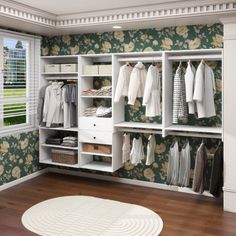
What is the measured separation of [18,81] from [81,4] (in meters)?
1.72

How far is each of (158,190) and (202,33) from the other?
7.47 feet

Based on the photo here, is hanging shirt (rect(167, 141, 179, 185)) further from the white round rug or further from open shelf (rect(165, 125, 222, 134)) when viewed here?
the white round rug

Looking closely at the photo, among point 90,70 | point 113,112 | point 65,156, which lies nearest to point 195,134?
point 113,112

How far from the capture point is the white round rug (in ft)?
10.7

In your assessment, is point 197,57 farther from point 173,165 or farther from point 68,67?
point 68,67

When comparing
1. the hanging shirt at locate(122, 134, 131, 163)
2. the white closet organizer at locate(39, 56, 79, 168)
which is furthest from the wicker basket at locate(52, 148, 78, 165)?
the hanging shirt at locate(122, 134, 131, 163)

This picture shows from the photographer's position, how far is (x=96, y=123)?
470 cm

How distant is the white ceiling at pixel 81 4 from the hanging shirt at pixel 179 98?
95 cm

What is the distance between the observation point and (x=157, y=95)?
14.4 feet

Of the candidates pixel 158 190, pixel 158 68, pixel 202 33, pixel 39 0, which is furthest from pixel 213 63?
pixel 39 0

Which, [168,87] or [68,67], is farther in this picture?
[68,67]

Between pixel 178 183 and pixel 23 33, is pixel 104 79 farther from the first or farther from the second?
pixel 178 183

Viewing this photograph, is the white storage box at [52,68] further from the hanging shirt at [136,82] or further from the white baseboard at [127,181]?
the white baseboard at [127,181]

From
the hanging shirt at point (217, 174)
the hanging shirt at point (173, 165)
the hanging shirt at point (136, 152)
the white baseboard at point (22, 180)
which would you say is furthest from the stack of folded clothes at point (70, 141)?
the hanging shirt at point (217, 174)
